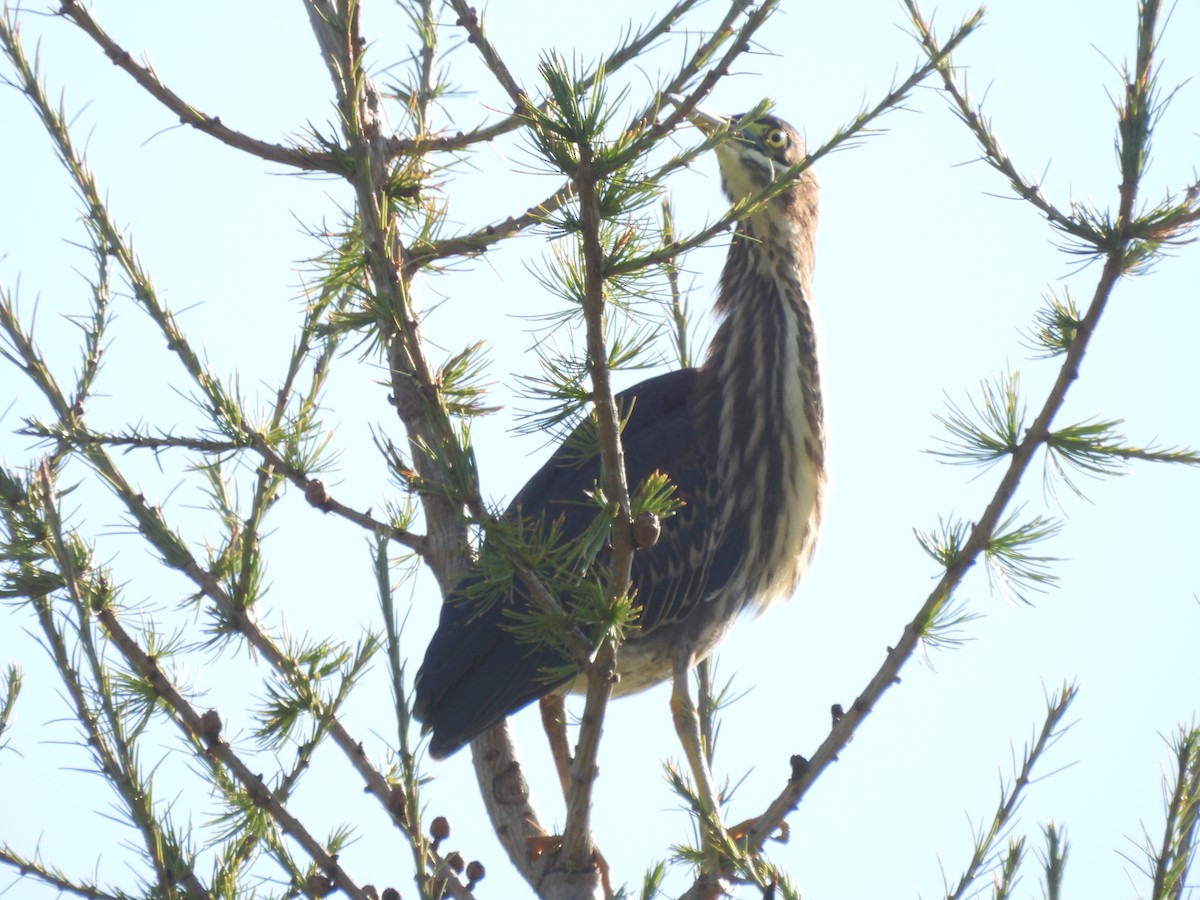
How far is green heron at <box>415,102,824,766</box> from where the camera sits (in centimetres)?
318

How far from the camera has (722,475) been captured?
3.50 m

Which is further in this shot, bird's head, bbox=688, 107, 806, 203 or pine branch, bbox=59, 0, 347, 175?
bird's head, bbox=688, 107, 806, 203

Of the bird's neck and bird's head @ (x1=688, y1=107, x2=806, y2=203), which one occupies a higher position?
bird's head @ (x1=688, y1=107, x2=806, y2=203)

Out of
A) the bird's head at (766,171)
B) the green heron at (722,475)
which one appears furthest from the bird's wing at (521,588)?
the bird's head at (766,171)

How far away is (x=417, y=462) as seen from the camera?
260 centimetres

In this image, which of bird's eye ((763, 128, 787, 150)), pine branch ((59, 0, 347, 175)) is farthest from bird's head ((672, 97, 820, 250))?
pine branch ((59, 0, 347, 175))

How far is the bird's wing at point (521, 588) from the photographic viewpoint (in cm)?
294

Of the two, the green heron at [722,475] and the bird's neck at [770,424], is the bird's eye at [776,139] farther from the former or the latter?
the bird's neck at [770,424]

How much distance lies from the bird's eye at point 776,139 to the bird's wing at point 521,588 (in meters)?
0.72

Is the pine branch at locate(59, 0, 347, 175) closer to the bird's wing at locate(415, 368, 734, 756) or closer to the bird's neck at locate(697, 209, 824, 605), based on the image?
the bird's wing at locate(415, 368, 734, 756)

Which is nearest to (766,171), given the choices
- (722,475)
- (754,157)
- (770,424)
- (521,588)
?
(754,157)

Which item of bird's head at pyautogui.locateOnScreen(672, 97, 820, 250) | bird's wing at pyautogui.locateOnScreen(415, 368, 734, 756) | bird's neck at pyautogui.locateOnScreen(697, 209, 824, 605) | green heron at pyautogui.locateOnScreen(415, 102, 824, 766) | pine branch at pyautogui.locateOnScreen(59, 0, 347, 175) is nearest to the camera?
pine branch at pyautogui.locateOnScreen(59, 0, 347, 175)

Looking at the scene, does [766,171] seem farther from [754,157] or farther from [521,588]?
[521,588]

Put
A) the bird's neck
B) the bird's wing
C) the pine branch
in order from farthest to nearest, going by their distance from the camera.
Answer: the bird's neck, the bird's wing, the pine branch
